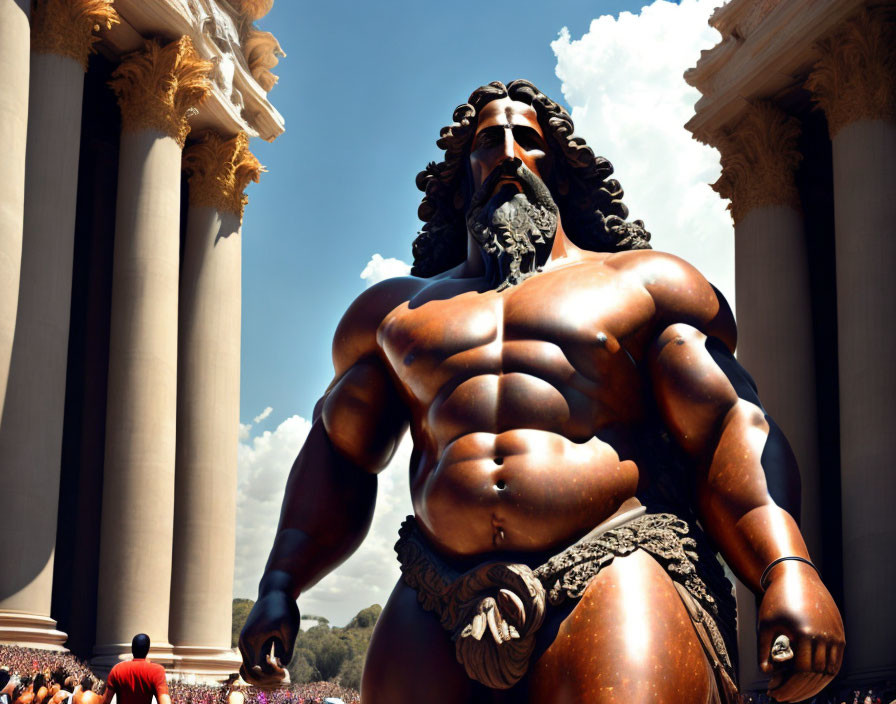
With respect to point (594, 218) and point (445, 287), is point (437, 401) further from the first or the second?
point (594, 218)

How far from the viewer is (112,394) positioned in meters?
25.2

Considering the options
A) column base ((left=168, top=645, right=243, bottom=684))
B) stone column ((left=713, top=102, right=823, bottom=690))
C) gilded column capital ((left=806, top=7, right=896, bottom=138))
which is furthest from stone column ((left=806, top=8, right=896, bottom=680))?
column base ((left=168, top=645, right=243, bottom=684))

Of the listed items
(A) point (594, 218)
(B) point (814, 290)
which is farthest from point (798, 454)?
(A) point (594, 218)

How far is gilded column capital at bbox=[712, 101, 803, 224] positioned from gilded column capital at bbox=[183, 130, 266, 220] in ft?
40.9

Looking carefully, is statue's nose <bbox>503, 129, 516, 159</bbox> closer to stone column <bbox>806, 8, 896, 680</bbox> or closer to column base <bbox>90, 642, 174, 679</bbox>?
stone column <bbox>806, 8, 896, 680</bbox>

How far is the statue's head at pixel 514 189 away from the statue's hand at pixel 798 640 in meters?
1.77

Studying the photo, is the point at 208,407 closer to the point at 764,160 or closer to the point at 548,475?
the point at 764,160

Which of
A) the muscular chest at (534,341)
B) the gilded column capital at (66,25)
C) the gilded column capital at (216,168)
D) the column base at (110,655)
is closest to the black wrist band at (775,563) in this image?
the muscular chest at (534,341)

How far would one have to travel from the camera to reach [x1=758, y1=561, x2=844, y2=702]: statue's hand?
3.75 m

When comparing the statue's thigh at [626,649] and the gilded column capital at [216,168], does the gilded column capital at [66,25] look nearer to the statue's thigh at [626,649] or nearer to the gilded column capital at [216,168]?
the gilded column capital at [216,168]

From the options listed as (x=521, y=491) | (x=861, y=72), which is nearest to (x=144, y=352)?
(x=861, y=72)

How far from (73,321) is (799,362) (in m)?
17.0

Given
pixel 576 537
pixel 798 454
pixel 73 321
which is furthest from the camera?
pixel 73 321

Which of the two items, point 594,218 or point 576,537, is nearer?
point 576,537
